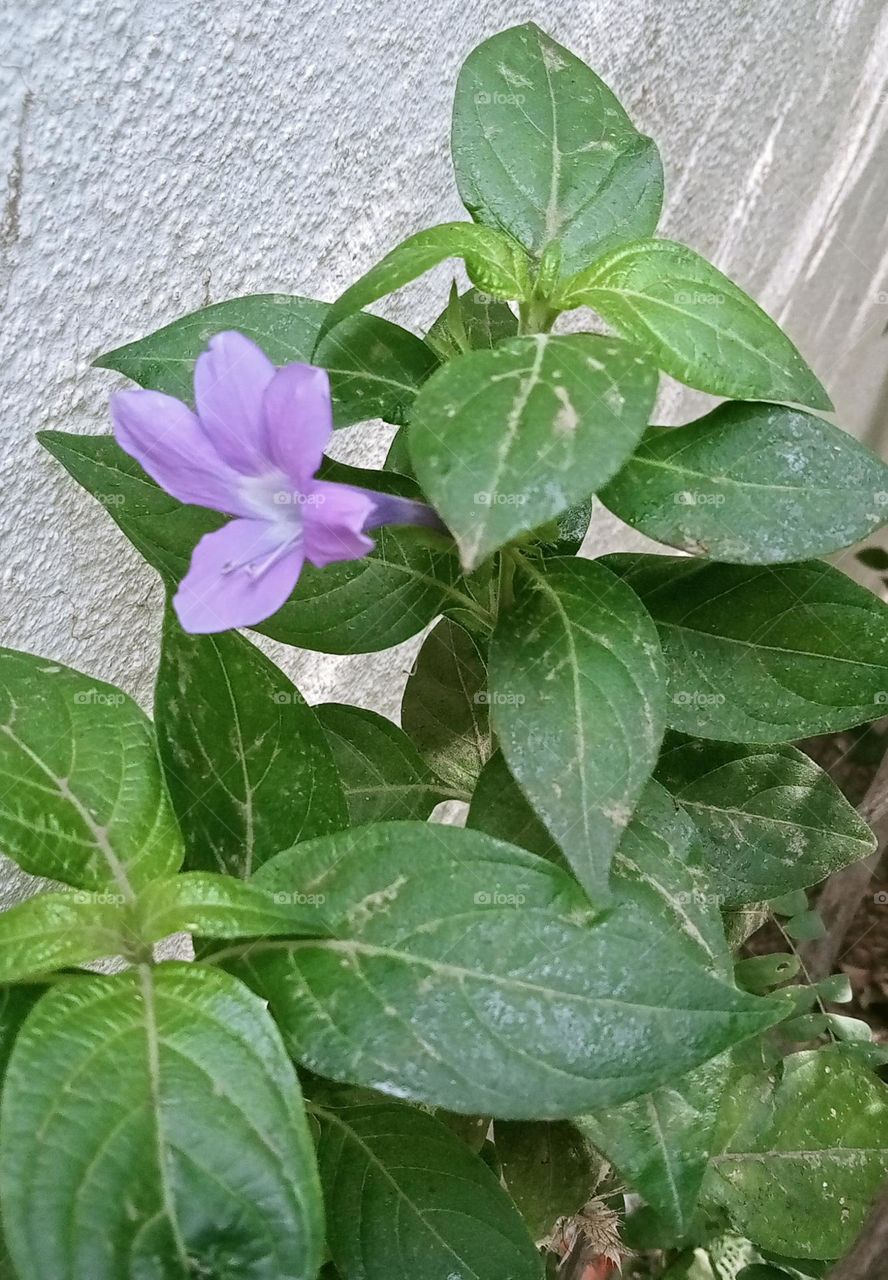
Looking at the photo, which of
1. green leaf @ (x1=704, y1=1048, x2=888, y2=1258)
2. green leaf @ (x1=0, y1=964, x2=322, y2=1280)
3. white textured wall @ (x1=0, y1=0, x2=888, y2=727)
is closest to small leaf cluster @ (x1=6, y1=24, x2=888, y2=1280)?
green leaf @ (x1=0, y1=964, x2=322, y2=1280)

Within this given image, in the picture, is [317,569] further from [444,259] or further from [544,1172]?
[544,1172]

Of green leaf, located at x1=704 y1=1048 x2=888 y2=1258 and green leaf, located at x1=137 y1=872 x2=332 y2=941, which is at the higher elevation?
green leaf, located at x1=137 y1=872 x2=332 y2=941

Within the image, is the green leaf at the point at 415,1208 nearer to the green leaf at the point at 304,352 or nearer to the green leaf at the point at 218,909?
the green leaf at the point at 218,909

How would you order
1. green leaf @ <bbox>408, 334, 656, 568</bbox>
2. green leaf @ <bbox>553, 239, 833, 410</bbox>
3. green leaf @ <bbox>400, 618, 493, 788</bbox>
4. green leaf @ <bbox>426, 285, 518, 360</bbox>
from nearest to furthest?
green leaf @ <bbox>408, 334, 656, 568</bbox>
green leaf @ <bbox>553, 239, 833, 410</bbox>
green leaf @ <bbox>426, 285, 518, 360</bbox>
green leaf @ <bbox>400, 618, 493, 788</bbox>

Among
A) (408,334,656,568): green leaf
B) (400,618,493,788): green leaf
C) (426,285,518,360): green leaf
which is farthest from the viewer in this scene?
(400,618,493,788): green leaf

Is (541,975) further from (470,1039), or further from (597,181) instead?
(597,181)

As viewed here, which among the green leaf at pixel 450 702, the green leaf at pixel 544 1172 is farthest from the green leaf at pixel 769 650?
the green leaf at pixel 544 1172

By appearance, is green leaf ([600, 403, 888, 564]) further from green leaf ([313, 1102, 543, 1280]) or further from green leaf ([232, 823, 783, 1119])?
green leaf ([313, 1102, 543, 1280])
